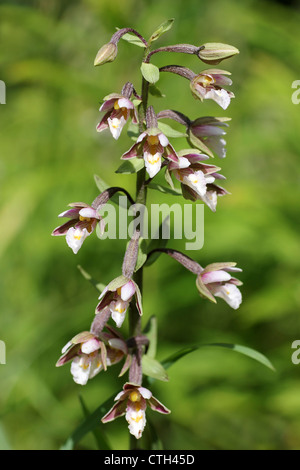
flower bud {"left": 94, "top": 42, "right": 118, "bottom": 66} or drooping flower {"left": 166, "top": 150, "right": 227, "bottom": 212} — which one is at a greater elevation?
flower bud {"left": 94, "top": 42, "right": 118, "bottom": 66}

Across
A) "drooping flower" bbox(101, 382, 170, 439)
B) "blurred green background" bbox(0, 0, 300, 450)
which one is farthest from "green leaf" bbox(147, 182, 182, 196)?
"blurred green background" bbox(0, 0, 300, 450)

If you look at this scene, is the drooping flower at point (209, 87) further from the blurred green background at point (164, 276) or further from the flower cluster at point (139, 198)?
the blurred green background at point (164, 276)

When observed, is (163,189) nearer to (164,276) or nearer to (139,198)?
(139,198)

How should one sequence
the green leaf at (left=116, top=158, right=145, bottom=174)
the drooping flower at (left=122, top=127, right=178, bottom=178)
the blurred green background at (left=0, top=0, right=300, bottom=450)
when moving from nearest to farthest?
the drooping flower at (left=122, top=127, right=178, bottom=178) → the green leaf at (left=116, top=158, right=145, bottom=174) → the blurred green background at (left=0, top=0, right=300, bottom=450)

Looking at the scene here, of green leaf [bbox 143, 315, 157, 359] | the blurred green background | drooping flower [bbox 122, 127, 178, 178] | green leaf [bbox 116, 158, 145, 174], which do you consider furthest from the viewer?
Result: the blurred green background

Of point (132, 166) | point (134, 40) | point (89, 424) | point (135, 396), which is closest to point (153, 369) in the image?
point (135, 396)

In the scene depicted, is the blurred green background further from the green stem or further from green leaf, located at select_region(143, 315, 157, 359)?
the green stem

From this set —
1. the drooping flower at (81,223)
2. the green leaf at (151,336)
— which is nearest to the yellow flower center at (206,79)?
the drooping flower at (81,223)
